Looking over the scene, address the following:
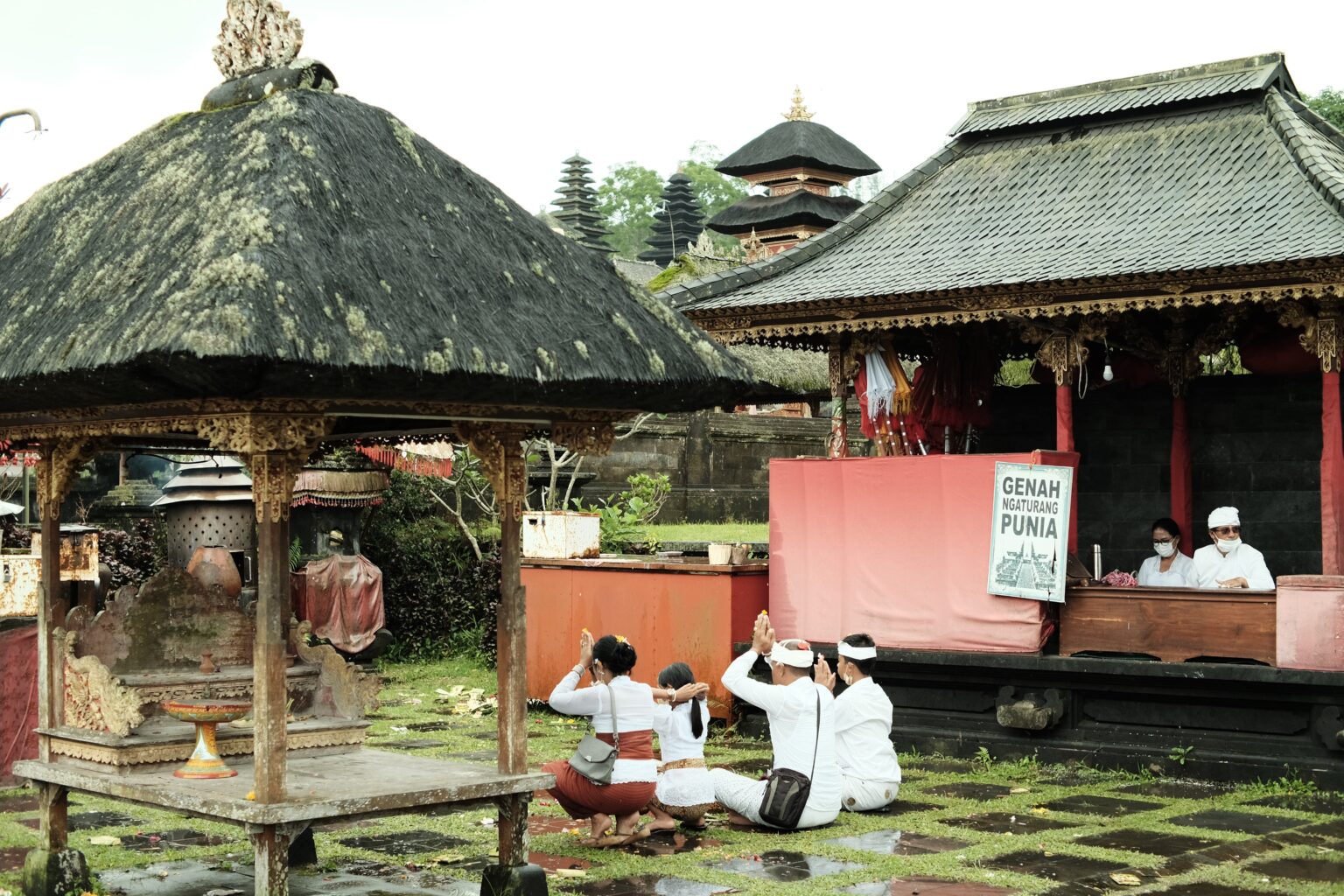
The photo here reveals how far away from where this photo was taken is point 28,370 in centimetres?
861

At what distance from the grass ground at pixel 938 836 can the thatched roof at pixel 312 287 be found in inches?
114

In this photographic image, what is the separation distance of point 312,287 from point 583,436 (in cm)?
215

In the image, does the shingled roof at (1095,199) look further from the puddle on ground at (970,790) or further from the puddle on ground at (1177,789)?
the puddle on ground at (970,790)

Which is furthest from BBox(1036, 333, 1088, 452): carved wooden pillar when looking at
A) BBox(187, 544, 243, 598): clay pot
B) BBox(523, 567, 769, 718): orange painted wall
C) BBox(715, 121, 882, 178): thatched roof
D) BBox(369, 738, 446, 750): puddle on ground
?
BBox(715, 121, 882, 178): thatched roof

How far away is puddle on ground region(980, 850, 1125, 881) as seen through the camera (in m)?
9.95

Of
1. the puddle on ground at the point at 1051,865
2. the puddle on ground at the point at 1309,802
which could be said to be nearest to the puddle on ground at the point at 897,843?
the puddle on ground at the point at 1051,865

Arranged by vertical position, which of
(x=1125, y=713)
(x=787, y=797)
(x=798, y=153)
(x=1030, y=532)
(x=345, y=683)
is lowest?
(x=787, y=797)

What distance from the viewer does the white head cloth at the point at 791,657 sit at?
1123 centimetres

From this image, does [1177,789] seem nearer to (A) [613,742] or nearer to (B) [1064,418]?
(B) [1064,418]

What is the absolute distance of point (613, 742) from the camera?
10578 millimetres

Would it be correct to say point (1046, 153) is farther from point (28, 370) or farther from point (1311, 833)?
point (28, 370)

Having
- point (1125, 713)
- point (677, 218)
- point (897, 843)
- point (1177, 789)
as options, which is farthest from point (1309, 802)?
point (677, 218)

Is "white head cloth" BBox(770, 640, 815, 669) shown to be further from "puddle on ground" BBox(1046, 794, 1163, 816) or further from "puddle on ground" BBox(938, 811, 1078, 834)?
"puddle on ground" BBox(1046, 794, 1163, 816)

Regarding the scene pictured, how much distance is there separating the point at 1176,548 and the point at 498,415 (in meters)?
8.77
